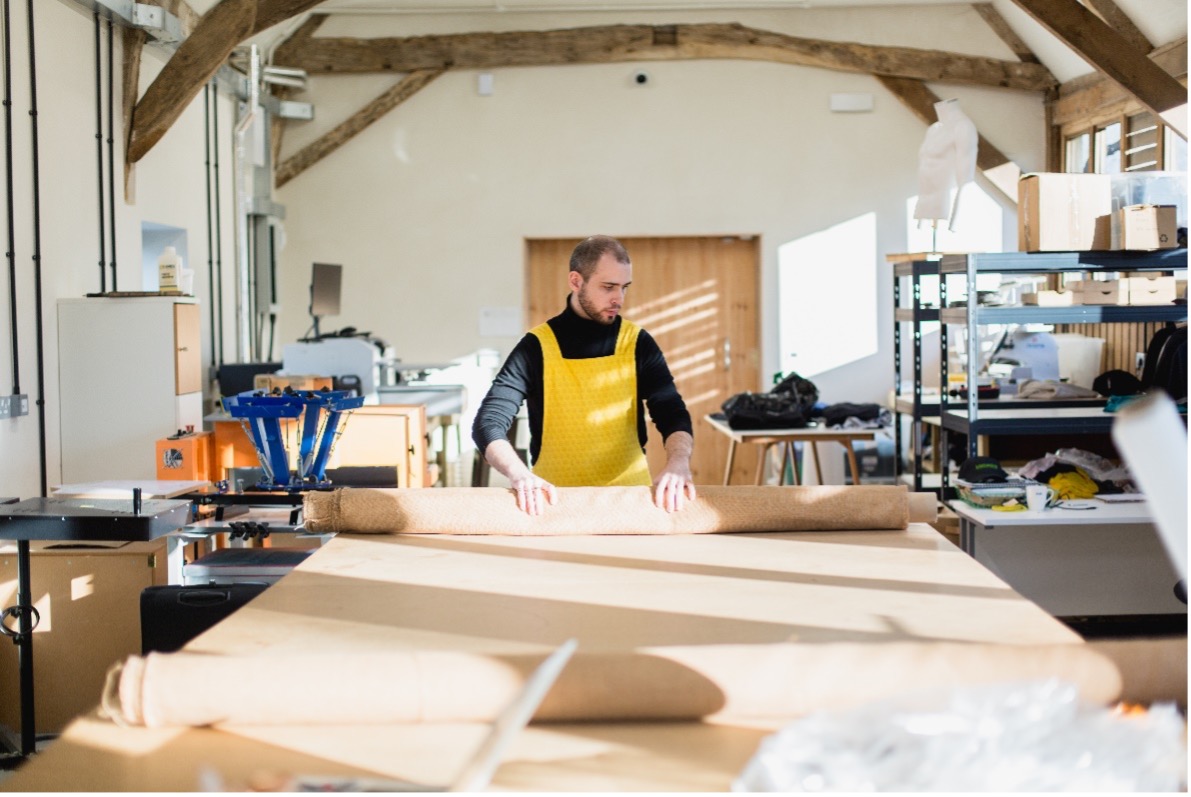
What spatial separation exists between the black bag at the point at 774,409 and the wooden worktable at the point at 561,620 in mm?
3807

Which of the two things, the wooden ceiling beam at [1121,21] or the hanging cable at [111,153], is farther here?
the wooden ceiling beam at [1121,21]

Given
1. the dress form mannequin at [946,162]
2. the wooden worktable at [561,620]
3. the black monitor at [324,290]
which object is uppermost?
the dress form mannequin at [946,162]

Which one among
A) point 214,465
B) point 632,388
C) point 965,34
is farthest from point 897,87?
point 632,388

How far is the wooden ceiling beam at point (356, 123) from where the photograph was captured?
341 inches

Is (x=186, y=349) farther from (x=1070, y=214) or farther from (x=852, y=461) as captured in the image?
(x=1070, y=214)

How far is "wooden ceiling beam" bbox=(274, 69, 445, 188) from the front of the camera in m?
8.66

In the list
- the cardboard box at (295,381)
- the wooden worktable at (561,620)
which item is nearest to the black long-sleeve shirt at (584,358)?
the wooden worktable at (561,620)

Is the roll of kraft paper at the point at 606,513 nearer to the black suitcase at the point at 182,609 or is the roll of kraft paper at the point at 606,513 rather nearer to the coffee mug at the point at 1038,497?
the black suitcase at the point at 182,609

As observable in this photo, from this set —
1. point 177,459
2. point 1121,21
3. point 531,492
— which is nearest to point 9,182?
point 177,459

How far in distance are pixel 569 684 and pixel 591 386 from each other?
1.67 metres

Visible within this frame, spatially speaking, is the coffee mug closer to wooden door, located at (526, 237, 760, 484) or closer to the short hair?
the short hair

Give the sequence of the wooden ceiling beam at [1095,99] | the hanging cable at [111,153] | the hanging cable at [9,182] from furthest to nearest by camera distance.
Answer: the wooden ceiling beam at [1095,99]
the hanging cable at [111,153]
the hanging cable at [9,182]

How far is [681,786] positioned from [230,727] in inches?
19.6

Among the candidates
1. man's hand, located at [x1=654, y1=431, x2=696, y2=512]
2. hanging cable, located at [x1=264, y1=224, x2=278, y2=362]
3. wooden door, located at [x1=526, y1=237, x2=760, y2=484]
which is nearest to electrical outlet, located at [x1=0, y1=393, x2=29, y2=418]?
hanging cable, located at [x1=264, y1=224, x2=278, y2=362]
